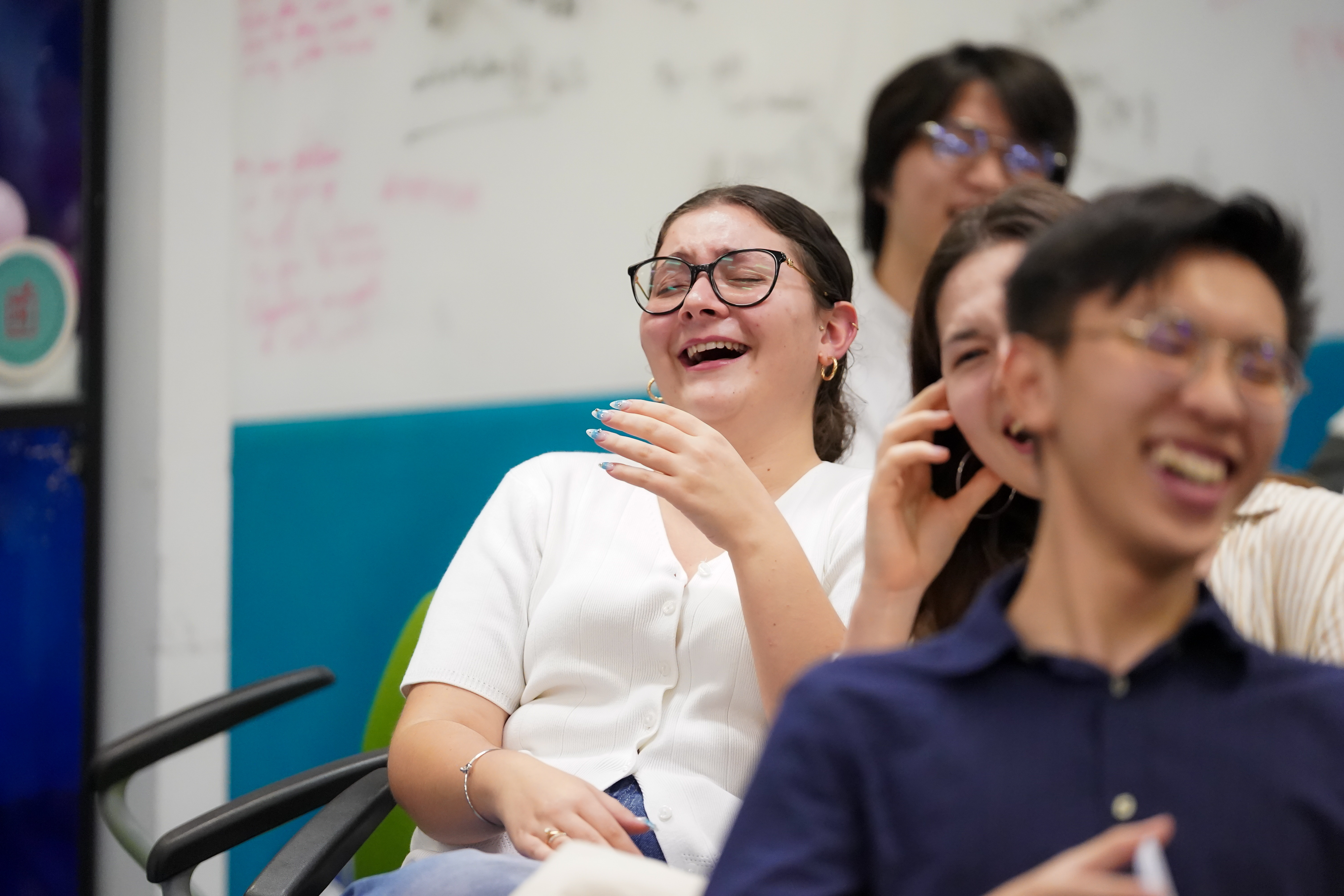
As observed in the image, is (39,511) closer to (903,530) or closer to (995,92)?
(903,530)

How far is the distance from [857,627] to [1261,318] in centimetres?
51

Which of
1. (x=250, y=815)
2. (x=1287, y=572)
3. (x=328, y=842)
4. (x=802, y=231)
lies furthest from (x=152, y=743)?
(x=1287, y=572)

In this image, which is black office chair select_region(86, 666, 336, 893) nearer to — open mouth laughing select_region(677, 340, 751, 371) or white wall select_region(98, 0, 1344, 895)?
white wall select_region(98, 0, 1344, 895)

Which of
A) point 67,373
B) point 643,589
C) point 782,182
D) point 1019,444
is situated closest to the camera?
point 1019,444

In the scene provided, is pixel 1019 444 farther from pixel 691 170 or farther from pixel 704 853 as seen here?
pixel 691 170

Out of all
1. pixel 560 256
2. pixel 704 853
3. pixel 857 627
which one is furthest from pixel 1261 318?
pixel 560 256

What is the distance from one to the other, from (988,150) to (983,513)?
1.08 meters

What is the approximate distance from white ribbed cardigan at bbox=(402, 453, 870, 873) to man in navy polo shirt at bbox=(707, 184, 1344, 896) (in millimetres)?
568

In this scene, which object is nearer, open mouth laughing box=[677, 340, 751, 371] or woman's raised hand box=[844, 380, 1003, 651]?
woman's raised hand box=[844, 380, 1003, 651]

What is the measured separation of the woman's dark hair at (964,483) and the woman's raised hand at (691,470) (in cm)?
19

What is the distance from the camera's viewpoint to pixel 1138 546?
0.71 metres

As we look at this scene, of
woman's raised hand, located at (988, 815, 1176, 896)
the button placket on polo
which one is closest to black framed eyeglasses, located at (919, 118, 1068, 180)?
the button placket on polo

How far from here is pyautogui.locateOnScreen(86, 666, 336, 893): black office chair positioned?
152 centimetres

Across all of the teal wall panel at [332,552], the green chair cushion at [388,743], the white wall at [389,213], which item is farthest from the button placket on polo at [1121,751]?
the teal wall panel at [332,552]
